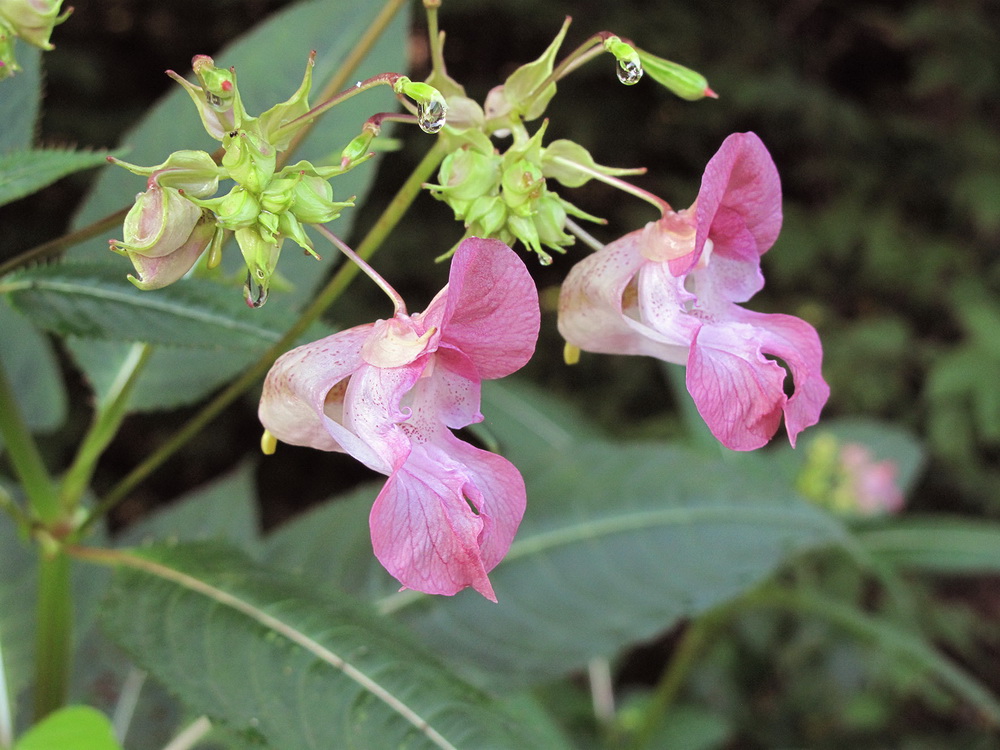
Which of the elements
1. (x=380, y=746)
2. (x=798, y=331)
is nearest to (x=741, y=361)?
(x=798, y=331)

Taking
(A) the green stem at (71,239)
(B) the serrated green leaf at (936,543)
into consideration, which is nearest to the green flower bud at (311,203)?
(A) the green stem at (71,239)

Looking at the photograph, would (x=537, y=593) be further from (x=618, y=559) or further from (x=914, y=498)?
(x=914, y=498)

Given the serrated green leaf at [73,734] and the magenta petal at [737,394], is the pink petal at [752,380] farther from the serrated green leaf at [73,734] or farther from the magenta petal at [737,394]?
the serrated green leaf at [73,734]

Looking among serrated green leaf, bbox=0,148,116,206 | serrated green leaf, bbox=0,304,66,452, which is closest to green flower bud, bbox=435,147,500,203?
serrated green leaf, bbox=0,148,116,206

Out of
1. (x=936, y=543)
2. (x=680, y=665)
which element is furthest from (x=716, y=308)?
(x=936, y=543)

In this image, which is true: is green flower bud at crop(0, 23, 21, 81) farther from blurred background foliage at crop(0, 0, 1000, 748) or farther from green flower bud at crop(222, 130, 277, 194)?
blurred background foliage at crop(0, 0, 1000, 748)
